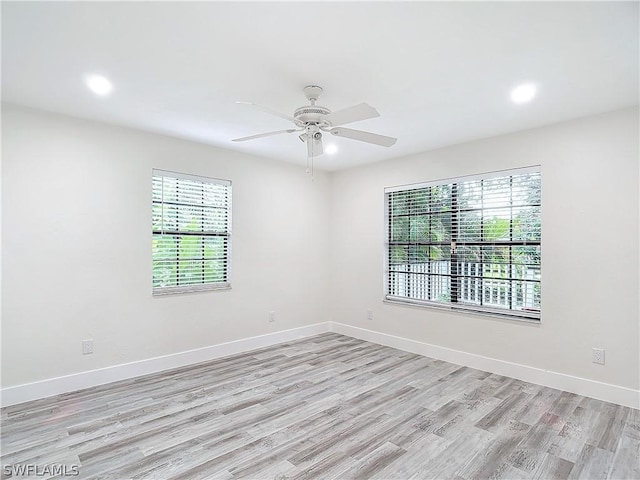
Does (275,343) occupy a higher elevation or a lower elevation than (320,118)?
lower

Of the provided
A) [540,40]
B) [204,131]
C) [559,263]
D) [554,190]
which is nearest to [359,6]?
[540,40]

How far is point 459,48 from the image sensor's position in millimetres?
2174

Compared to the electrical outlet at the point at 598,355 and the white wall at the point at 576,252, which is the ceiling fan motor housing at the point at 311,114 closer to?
the white wall at the point at 576,252

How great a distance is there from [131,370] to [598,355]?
14.2 ft

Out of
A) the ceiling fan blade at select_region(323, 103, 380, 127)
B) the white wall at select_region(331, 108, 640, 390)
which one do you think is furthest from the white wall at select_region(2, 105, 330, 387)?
the white wall at select_region(331, 108, 640, 390)

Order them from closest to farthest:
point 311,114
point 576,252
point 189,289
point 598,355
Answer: point 311,114 < point 598,355 < point 576,252 < point 189,289

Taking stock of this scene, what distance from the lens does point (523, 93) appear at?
110 inches

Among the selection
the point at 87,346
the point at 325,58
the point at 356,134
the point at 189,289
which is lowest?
the point at 87,346

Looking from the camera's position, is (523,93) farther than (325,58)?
Yes

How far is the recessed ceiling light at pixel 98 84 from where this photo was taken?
258 centimetres

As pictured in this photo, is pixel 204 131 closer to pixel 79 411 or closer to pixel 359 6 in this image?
pixel 359 6

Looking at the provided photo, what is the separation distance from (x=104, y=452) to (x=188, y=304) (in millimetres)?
1894

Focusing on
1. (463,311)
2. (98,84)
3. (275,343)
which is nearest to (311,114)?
(98,84)

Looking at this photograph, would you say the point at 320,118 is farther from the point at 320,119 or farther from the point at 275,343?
the point at 275,343
